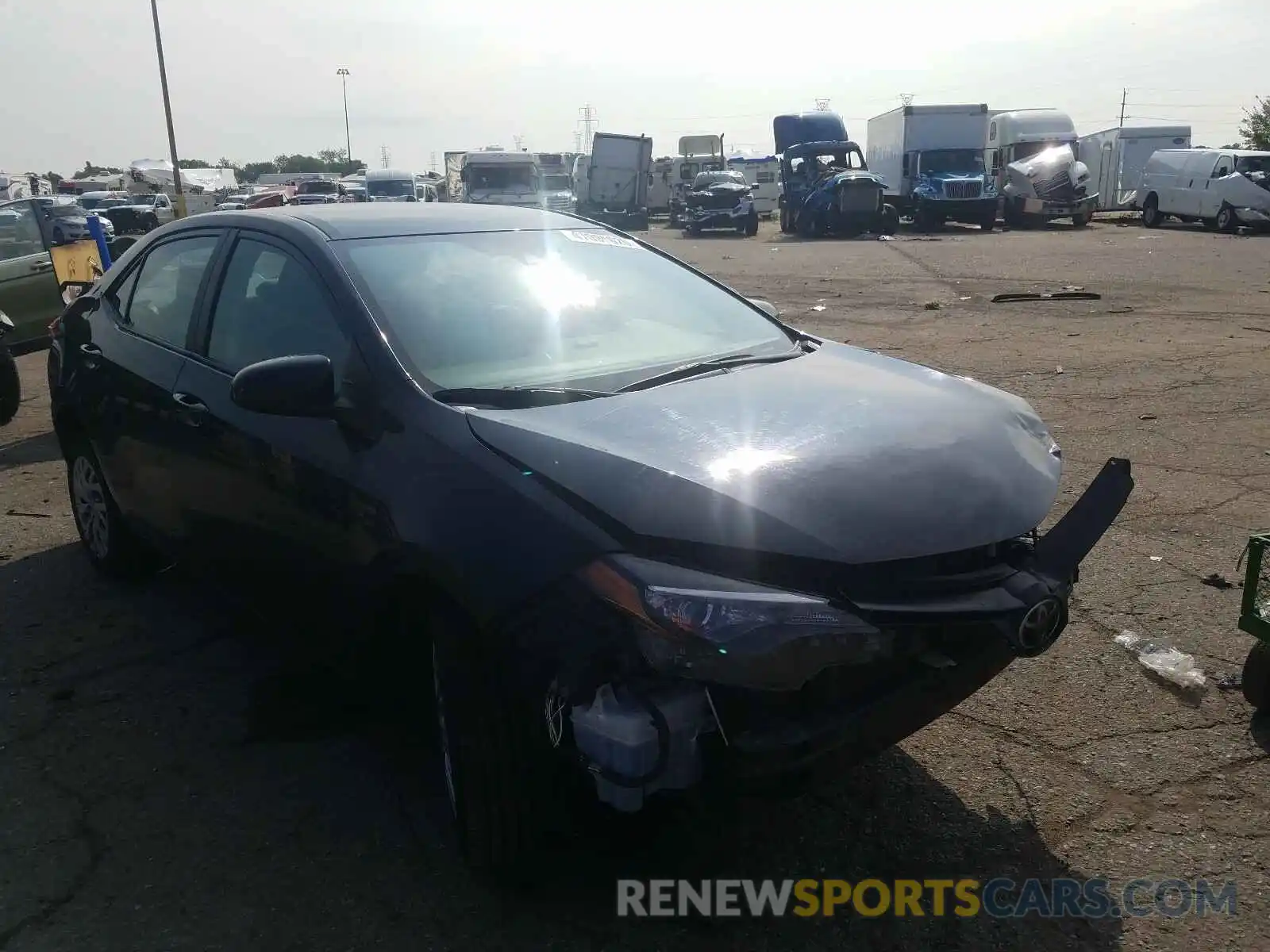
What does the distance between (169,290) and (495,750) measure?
2730 mm

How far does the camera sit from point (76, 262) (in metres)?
9.85

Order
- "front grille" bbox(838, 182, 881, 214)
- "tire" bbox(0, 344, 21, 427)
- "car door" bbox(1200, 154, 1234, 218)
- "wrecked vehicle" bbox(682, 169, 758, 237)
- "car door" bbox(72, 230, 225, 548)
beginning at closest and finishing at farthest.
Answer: "car door" bbox(72, 230, 225, 548) < "tire" bbox(0, 344, 21, 427) < "car door" bbox(1200, 154, 1234, 218) < "front grille" bbox(838, 182, 881, 214) < "wrecked vehicle" bbox(682, 169, 758, 237)

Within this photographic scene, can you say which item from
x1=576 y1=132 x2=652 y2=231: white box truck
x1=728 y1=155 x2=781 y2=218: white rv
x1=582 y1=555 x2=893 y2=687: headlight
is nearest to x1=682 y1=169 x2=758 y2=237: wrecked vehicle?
x1=576 y1=132 x2=652 y2=231: white box truck

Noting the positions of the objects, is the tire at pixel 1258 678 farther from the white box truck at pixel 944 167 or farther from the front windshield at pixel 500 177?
the front windshield at pixel 500 177

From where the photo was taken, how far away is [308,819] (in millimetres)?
3115

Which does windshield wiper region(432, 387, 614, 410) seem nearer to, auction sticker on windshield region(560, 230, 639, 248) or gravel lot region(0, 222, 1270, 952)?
gravel lot region(0, 222, 1270, 952)

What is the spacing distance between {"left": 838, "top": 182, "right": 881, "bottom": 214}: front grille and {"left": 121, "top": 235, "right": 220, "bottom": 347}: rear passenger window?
1054 inches

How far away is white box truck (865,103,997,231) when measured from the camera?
3061 cm

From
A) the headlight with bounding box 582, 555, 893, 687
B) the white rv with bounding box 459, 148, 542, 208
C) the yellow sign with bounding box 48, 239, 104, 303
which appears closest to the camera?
the headlight with bounding box 582, 555, 893, 687

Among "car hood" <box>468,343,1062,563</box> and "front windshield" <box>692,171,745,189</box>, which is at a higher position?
"front windshield" <box>692,171,745,189</box>

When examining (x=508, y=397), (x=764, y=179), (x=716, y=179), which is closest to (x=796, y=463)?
(x=508, y=397)

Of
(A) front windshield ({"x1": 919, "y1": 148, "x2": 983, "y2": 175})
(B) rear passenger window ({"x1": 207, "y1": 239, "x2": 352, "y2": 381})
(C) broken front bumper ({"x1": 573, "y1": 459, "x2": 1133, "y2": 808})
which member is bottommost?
(C) broken front bumper ({"x1": 573, "y1": 459, "x2": 1133, "y2": 808})

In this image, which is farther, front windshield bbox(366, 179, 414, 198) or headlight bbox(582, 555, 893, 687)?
front windshield bbox(366, 179, 414, 198)

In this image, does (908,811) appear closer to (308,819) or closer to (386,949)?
(386,949)
